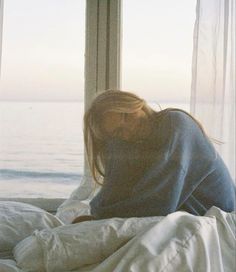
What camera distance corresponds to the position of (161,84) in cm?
134

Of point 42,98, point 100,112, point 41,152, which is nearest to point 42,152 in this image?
point 41,152

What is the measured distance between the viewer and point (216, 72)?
1301mm

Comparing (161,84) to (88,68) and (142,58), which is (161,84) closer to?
(142,58)

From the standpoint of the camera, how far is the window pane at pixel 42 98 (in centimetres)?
138

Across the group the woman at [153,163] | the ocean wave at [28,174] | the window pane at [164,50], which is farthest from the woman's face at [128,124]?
the ocean wave at [28,174]

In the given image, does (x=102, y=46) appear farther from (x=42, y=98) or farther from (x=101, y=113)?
(x=101, y=113)

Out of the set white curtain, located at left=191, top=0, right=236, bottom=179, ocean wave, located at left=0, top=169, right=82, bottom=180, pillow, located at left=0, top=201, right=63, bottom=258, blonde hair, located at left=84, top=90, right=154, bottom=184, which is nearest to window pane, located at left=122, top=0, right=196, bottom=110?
white curtain, located at left=191, top=0, right=236, bottom=179

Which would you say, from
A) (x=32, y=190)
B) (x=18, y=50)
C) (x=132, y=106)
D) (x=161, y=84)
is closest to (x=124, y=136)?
(x=132, y=106)

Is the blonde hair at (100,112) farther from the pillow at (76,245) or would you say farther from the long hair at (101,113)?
the pillow at (76,245)

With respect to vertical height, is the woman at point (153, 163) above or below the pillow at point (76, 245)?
above

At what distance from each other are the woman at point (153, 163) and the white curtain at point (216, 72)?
0.84 feet

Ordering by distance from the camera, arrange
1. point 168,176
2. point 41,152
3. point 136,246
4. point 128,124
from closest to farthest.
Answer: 1. point 136,246
2. point 168,176
3. point 128,124
4. point 41,152

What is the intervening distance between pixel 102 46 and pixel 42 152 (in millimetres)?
387

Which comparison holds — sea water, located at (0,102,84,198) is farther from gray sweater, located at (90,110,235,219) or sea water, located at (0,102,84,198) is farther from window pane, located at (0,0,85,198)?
gray sweater, located at (90,110,235,219)
